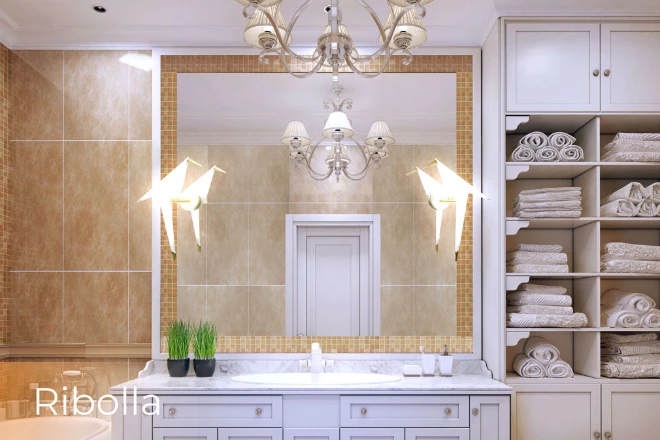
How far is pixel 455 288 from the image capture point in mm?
3152

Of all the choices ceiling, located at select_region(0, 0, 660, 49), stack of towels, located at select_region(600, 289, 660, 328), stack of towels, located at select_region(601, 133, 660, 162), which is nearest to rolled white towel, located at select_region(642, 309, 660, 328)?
stack of towels, located at select_region(600, 289, 660, 328)

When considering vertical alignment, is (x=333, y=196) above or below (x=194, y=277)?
above

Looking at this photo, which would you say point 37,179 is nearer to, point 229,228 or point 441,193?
point 229,228

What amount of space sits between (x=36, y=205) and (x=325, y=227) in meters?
1.61

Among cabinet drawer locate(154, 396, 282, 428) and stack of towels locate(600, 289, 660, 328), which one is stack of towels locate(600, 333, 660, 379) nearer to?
stack of towels locate(600, 289, 660, 328)

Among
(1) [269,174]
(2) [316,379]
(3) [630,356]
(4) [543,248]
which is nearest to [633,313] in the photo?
(3) [630,356]

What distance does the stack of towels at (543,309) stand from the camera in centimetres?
279

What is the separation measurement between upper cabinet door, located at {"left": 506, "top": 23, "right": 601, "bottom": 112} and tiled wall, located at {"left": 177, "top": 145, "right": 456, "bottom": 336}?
55cm

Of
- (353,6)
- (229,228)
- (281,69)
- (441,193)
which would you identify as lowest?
(229,228)

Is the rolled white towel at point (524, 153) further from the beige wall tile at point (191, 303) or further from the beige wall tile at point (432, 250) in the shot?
the beige wall tile at point (191, 303)

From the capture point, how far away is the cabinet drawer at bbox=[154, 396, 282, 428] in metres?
2.66

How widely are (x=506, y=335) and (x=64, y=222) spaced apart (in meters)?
2.42

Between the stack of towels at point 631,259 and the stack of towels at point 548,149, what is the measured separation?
48 cm

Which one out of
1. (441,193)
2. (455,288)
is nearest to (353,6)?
(441,193)
